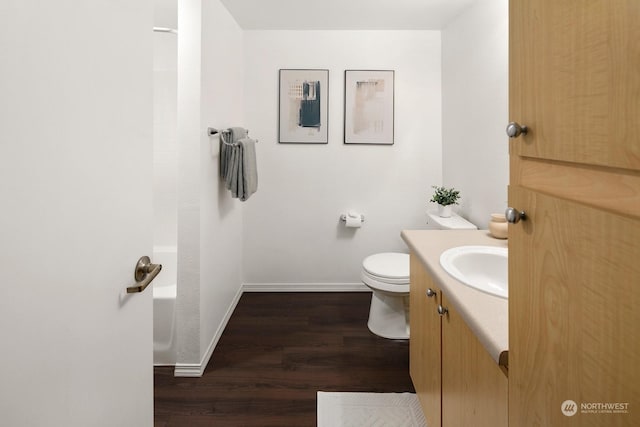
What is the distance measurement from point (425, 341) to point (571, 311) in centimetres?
114

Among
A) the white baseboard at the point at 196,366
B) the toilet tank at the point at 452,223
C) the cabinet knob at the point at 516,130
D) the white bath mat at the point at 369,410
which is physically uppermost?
the cabinet knob at the point at 516,130

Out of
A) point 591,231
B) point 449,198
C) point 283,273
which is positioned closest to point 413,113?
point 449,198

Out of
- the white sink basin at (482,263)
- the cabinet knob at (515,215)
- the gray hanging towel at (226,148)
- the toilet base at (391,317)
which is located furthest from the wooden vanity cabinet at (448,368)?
the gray hanging towel at (226,148)

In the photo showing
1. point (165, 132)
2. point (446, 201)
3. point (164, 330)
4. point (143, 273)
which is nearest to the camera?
point (143, 273)

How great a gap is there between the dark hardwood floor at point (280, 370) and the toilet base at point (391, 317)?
0.05 m

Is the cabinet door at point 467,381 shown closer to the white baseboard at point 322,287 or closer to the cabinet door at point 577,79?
the cabinet door at point 577,79

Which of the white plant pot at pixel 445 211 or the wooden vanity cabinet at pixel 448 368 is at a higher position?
the white plant pot at pixel 445 211

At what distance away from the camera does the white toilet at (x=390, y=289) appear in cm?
246

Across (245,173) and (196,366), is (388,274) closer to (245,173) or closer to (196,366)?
(245,173)

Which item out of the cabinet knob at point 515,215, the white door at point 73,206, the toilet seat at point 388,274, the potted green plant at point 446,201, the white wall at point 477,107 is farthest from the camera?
the potted green plant at point 446,201

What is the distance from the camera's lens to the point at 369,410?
1896 millimetres

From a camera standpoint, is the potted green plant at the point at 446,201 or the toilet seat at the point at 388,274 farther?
the potted green plant at the point at 446,201

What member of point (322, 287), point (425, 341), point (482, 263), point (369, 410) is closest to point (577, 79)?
point (482, 263)

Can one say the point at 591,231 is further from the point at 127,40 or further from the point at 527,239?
the point at 127,40
